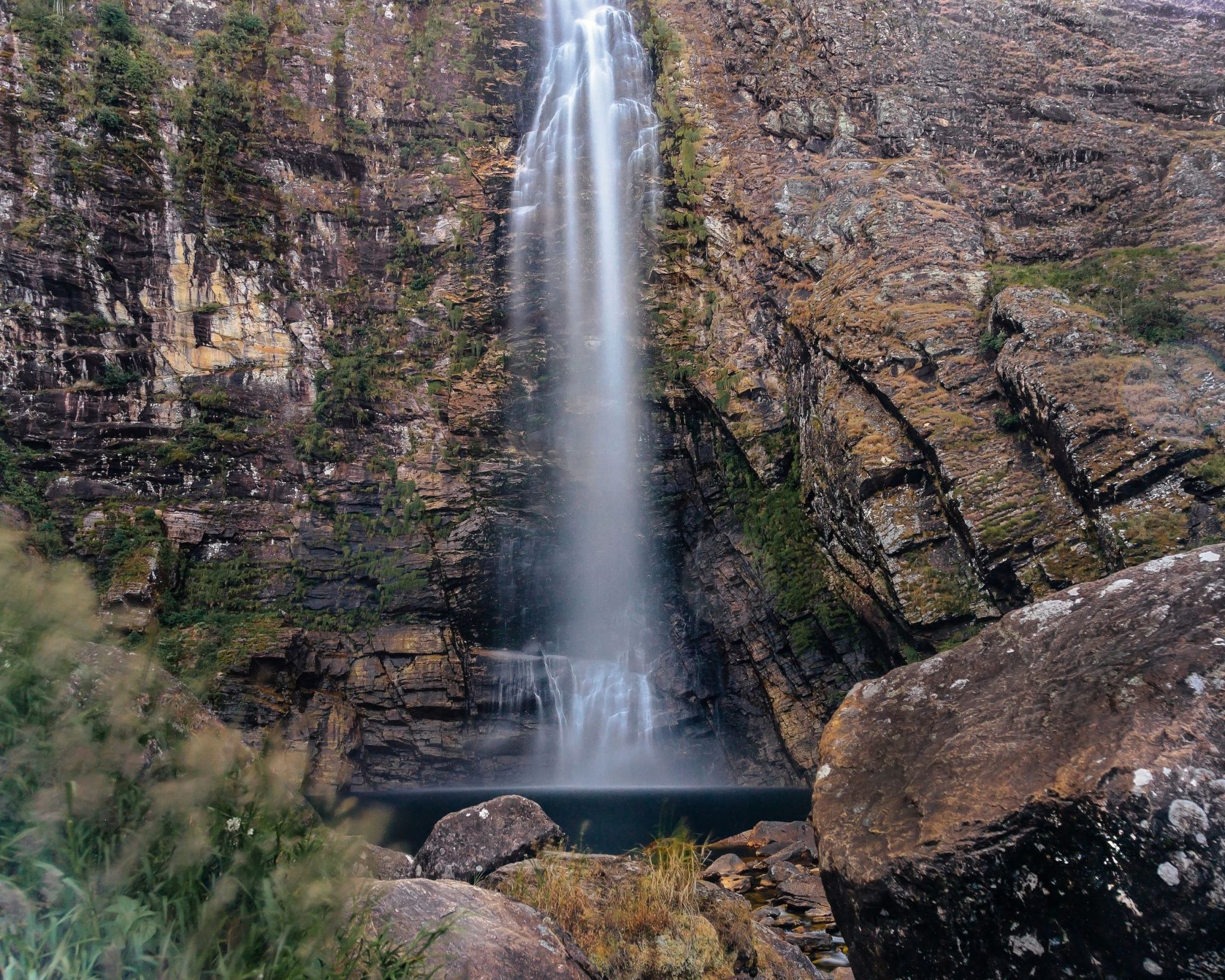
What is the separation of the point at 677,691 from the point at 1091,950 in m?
20.7

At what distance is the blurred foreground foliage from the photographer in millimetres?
1586

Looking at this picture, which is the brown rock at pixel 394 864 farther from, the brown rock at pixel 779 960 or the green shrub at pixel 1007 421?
the green shrub at pixel 1007 421

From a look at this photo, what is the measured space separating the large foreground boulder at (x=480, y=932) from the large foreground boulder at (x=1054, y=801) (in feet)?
5.28

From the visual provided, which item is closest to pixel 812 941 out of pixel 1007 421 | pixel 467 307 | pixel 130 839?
pixel 130 839

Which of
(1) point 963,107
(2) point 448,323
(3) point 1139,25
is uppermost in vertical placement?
(3) point 1139,25

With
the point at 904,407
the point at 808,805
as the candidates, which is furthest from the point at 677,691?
the point at 904,407

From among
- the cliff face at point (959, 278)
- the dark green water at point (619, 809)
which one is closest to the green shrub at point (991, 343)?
the cliff face at point (959, 278)

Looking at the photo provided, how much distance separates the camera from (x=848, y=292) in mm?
19141

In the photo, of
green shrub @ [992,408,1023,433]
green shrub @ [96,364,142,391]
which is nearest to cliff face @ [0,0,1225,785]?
green shrub @ [96,364,142,391]

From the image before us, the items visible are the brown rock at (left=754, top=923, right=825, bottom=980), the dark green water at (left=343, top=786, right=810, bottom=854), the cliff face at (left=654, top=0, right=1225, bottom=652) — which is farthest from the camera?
the dark green water at (left=343, top=786, right=810, bottom=854)

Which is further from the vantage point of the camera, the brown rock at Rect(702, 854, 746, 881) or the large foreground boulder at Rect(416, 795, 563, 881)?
the brown rock at Rect(702, 854, 746, 881)

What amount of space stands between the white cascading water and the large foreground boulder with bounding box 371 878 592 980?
20101 mm

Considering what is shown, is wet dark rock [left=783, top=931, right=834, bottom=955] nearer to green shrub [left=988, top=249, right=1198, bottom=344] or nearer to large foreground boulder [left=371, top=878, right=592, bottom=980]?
large foreground boulder [left=371, top=878, right=592, bottom=980]

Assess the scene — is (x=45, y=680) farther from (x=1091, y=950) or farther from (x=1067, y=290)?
(x=1067, y=290)
